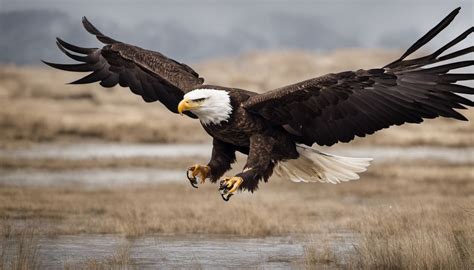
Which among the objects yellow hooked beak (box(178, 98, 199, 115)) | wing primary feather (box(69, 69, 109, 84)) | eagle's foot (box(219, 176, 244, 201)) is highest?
wing primary feather (box(69, 69, 109, 84))

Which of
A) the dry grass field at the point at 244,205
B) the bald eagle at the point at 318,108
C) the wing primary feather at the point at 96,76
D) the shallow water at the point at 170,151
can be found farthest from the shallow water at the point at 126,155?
the bald eagle at the point at 318,108

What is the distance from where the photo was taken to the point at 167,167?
64.7 feet

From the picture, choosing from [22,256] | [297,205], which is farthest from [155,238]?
[297,205]

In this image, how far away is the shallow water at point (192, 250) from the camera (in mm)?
8711

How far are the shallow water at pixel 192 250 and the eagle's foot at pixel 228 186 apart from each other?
1.04 meters

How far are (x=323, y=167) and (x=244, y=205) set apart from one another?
4027mm

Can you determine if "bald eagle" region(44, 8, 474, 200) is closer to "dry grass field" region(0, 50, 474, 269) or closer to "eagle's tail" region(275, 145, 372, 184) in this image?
"eagle's tail" region(275, 145, 372, 184)

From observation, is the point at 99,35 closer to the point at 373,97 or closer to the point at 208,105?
the point at 208,105

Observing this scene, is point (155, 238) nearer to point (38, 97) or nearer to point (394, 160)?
point (394, 160)

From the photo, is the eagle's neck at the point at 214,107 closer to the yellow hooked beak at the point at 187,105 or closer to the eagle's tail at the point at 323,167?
the yellow hooked beak at the point at 187,105

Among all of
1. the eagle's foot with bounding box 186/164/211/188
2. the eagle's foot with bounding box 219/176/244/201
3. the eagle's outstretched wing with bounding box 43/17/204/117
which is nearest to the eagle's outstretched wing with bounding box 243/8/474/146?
the eagle's foot with bounding box 219/176/244/201

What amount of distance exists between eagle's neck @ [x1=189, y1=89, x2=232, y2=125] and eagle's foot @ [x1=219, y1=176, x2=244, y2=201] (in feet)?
1.76

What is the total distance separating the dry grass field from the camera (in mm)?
8453

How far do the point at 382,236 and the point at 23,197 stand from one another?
6853mm
